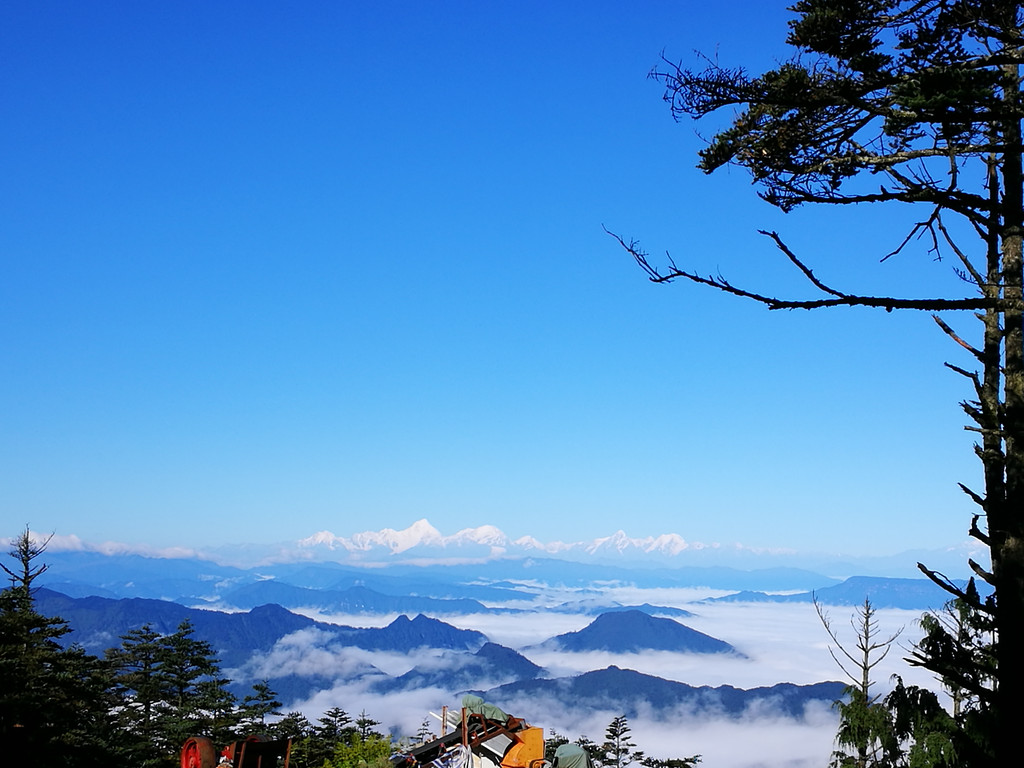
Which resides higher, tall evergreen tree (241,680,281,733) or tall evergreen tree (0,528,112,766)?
tall evergreen tree (0,528,112,766)

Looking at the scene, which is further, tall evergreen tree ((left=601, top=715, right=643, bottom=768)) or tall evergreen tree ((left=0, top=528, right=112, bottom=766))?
tall evergreen tree ((left=601, top=715, right=643, bottom=768))

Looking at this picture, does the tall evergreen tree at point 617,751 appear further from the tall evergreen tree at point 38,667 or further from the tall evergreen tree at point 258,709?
the tall evergreen tree at point 38,667

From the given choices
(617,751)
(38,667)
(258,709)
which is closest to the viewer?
(38,667)

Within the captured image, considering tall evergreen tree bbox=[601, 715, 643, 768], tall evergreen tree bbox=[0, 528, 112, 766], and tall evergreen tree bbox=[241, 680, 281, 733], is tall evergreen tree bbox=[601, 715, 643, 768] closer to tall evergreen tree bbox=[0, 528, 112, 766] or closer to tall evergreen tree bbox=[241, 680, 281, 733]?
tall evergreen tree bbox=[241, 680, 281, 733]

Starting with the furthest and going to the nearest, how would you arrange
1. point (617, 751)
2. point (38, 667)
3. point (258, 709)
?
point (617, 751) < point (258, 709) < point (38, 667)

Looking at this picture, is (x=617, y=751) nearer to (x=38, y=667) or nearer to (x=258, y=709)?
(x=258, y=709)

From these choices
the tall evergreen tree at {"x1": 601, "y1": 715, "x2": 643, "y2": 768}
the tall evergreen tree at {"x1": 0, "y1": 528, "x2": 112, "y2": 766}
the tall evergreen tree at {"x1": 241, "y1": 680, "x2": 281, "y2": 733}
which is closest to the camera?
the tall evergreen tree at {"x1": 0, "y1": 528, "x2": 112, "y2": 766}

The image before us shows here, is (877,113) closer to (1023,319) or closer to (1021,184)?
(1021,184)

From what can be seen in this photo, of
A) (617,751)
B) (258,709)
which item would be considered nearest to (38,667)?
(258,709)

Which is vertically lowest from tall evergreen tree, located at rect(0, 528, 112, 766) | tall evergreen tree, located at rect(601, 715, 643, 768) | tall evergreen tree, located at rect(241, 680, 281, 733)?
tall evergreen tree, located at rect(601, 715, 643, 768)

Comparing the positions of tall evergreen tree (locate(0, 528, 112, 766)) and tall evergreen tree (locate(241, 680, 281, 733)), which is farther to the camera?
tall evergreen tree (locate(241, 680, 281, 733))

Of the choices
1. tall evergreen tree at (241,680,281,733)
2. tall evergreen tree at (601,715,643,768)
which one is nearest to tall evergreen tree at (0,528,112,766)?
tall evergreen tree at (241,680,281,733)

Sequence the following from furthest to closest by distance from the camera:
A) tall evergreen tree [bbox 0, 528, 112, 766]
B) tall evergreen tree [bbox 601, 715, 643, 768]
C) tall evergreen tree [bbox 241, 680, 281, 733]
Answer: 1. tall evergreen tree [bbox 601, 715, 643, 768]
2. tall evergreen tree [bbox 241, 680, 281, 733]
3. tall evergreen tree [bbox 0, 528, 112, 766]

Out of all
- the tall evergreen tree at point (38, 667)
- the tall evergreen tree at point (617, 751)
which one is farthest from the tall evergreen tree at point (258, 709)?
the tall evergreen tree at point (617, 751)
